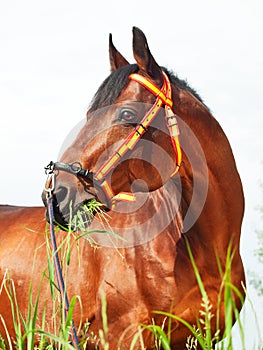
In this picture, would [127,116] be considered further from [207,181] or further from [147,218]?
[147,218]

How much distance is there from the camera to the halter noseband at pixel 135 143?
13.0 feet

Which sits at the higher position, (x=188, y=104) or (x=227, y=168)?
(x=188, y=104)

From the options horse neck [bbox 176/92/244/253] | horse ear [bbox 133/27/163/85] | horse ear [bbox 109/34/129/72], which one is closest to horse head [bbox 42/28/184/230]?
horse ear [bbox 133/27/163/85]

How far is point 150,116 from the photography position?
4.30m

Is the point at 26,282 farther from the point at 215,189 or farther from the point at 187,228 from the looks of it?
the point at 215,189

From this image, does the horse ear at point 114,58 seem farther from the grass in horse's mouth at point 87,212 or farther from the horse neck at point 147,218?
the grass in horse's mouth at point 87,212

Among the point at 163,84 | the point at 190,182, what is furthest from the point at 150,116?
the point at 190,182

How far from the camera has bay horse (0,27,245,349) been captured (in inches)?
162

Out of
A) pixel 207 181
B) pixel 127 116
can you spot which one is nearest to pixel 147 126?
pixel 127 116

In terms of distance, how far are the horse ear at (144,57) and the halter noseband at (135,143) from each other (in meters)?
0.07

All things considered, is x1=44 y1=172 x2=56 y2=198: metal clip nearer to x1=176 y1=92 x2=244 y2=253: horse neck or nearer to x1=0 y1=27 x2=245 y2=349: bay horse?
x1=0 y1=27 x2=245 y2=349: bay horse

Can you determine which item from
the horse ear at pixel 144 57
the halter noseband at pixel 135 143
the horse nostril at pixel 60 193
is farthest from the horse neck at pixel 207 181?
the horse nostril at pixel 60 193

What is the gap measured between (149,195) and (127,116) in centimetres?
90

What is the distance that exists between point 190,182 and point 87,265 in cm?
126
